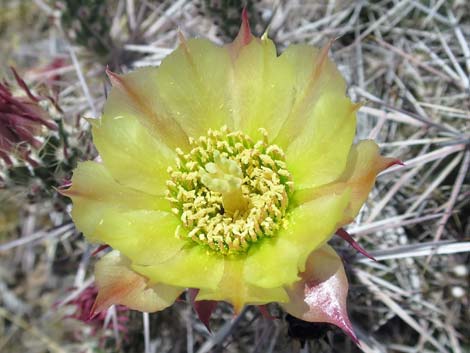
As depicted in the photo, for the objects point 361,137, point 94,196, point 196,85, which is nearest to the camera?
point 94,196

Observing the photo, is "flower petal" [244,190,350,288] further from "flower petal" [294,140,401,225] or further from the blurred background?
the blurred background

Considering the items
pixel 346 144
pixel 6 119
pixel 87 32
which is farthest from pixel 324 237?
pixel 87 32

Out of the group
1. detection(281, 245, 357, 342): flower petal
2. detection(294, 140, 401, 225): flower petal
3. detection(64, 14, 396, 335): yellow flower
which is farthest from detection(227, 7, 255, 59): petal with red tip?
detection(281, 245, 357, 342): flower petal

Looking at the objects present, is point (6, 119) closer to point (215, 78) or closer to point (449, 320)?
point (215, 78)

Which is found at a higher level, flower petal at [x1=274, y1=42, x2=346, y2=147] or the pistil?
flower petal at [x1=274, y1=42, x2=346, y2=147]

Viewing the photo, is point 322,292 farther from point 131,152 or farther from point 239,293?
point 131,152

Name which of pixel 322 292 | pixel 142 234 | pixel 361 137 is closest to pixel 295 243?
pixel 322 292
